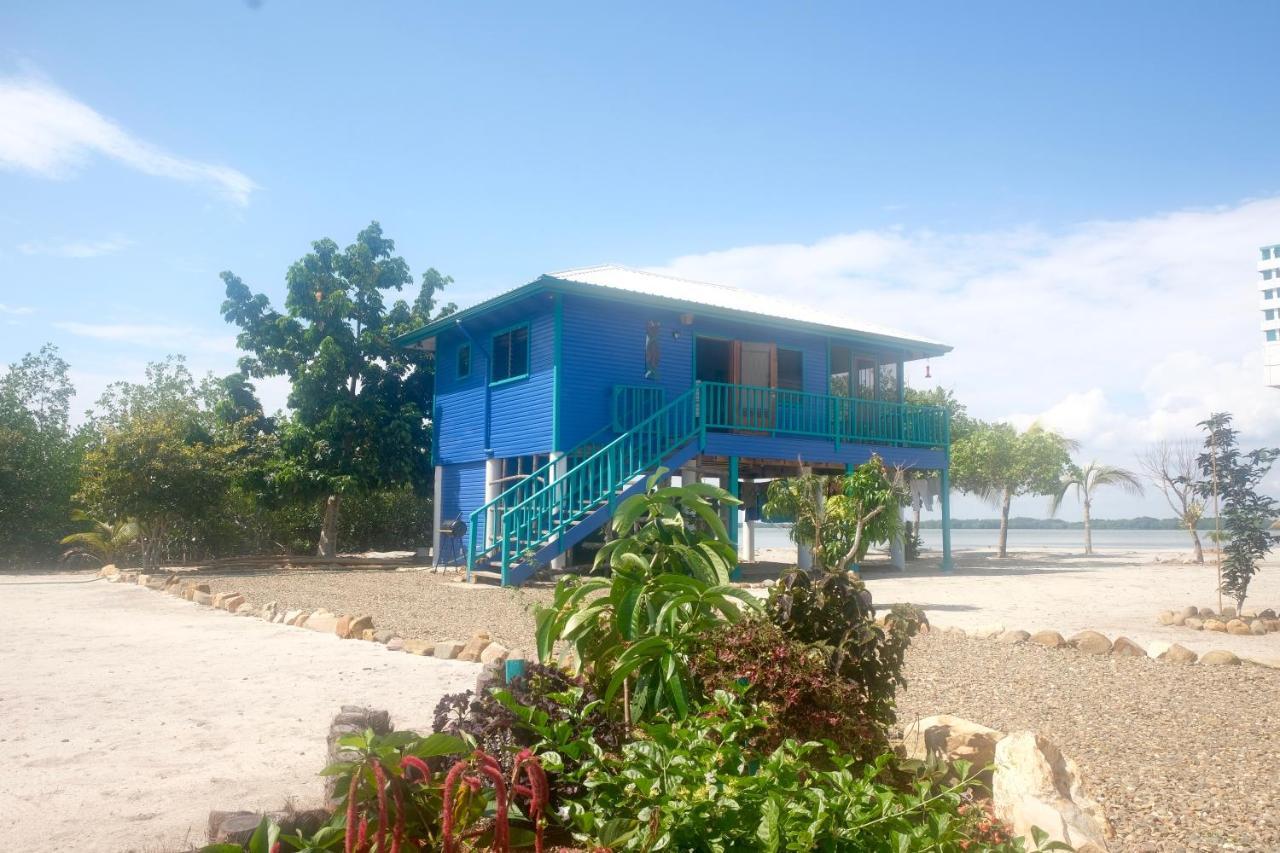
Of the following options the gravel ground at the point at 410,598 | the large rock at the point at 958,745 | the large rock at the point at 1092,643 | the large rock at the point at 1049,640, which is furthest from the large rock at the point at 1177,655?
the gravel ground at the point at 410,598

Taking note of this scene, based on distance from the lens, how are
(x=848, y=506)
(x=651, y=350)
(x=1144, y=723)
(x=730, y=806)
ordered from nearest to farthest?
(x=730, y=806) → (x=1144, y=723) → (x=848, y=506) → (x=651, y=350)

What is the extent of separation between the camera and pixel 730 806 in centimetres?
214

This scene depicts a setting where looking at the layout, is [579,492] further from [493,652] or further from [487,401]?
[493,652]

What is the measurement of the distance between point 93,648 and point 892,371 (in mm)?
17752

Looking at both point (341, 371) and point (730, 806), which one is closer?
point (730, 806)

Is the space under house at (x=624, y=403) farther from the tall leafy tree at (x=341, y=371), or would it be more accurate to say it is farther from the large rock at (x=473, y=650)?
the large rock at (x=473, y=650)

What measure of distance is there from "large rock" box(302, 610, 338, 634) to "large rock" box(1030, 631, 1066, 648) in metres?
6.62

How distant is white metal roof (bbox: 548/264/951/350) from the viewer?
55.0 feet

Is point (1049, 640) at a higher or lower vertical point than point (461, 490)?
lower

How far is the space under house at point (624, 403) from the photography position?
1451cm

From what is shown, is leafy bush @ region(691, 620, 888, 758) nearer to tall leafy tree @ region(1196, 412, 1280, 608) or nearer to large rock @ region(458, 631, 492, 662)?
large rock @ region(458, 631, 492, 662)

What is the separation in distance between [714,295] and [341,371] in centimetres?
887

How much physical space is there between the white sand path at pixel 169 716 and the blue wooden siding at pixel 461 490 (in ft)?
29.5

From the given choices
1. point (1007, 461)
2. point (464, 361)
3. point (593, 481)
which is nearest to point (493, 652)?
point (593, 481)
